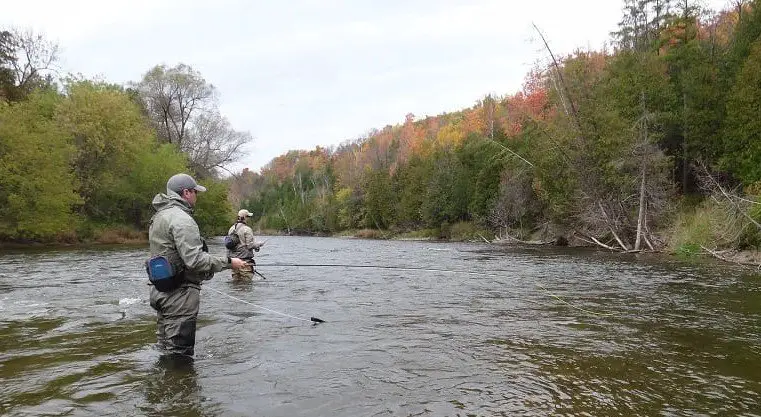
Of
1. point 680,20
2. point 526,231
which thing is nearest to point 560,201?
point 526,231

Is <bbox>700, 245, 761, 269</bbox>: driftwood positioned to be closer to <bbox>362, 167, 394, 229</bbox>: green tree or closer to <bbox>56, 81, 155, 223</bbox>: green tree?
<bbox>56, 81, 155, 223</bbox>: green tree

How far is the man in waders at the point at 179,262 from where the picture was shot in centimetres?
539

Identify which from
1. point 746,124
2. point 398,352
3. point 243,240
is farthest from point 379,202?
point 398,352

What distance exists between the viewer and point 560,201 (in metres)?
31.7

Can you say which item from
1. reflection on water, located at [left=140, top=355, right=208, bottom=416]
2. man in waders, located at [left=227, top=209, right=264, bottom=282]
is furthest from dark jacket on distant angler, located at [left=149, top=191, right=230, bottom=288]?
man in waders, located at [left=227, top=209, right=264, bottom=282]

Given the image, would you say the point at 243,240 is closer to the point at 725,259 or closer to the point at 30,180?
the point at 725,259

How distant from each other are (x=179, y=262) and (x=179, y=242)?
0.25m

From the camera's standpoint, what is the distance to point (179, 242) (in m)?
5.36

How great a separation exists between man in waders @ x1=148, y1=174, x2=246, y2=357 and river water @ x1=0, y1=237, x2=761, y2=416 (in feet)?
1.23

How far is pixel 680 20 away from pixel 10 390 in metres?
38.6

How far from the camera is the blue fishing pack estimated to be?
5.33 meters

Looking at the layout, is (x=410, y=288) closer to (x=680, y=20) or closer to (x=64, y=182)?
(x=64, y=182)

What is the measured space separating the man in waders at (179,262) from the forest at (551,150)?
1757 centimetres

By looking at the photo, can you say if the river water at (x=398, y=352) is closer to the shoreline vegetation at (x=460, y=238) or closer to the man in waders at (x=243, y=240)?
the man in waders at (x=243, y=240)
